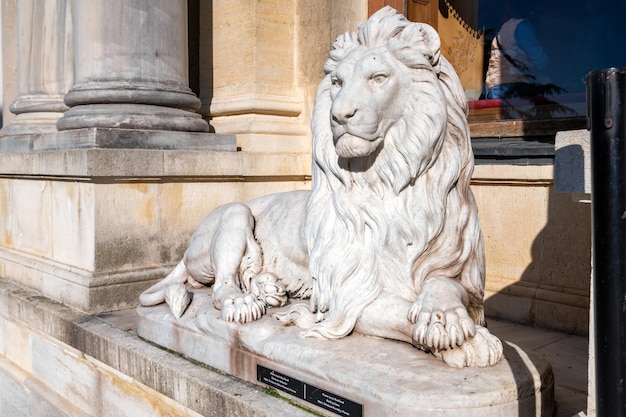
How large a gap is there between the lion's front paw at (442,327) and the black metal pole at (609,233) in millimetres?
1203

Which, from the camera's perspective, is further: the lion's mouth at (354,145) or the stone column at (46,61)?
the stone column at (46,61)

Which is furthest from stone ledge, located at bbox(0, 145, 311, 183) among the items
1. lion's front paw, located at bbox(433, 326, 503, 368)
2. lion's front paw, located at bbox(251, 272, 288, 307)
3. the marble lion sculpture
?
lion's front paw, located at bbox(433, 326, 503, 368)

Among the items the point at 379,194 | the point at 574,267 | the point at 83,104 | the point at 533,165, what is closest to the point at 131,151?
the point at 83,104

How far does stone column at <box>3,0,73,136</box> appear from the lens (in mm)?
6855

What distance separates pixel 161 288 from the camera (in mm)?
4234

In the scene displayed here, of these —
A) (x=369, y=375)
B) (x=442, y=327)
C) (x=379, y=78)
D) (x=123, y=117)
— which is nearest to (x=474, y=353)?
(x=442, y=327)

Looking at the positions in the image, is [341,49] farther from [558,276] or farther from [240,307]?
[558,276]

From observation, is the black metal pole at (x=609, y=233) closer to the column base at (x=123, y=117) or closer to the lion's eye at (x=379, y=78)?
the lion's eye at (x=379, y=78)

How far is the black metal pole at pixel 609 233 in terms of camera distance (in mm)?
1402

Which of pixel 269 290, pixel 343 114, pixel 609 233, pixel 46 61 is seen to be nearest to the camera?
pixel 609 233

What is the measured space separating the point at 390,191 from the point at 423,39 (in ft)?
2.33

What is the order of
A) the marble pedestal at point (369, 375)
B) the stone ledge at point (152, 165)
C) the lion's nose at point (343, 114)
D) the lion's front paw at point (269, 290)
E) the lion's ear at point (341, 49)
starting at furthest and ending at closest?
the stone ledge at point (152, 165) → the lion's front paw at point (269, 290) → the lion's ear at point (341, 49) → the lion's nose at point (343, 114) → the marble pedestal at point (369, 375)

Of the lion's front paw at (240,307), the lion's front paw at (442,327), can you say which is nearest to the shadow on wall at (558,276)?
the lion's front paw at (442,327)

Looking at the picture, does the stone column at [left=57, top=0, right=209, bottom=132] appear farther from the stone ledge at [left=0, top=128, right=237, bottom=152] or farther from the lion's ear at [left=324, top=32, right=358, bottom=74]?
the lion's ear at [left=324, top=32, right=358, bottom=74]
